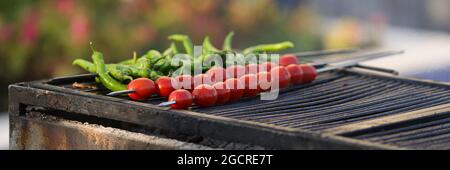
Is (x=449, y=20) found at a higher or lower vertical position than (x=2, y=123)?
higher

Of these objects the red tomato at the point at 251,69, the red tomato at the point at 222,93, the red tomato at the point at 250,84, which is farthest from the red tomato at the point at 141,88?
the red tomato at the point at 251,69

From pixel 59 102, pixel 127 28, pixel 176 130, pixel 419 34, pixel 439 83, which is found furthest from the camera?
pixel 419 34

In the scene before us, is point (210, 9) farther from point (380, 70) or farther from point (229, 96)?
point (229, 96)

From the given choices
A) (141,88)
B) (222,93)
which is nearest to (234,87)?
(222,93)

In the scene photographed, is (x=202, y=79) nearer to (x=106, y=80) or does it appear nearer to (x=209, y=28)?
(x=106, y=80)

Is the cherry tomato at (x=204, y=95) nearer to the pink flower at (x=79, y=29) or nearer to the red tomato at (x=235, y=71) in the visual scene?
the red tomato at (x=235, y=71)
